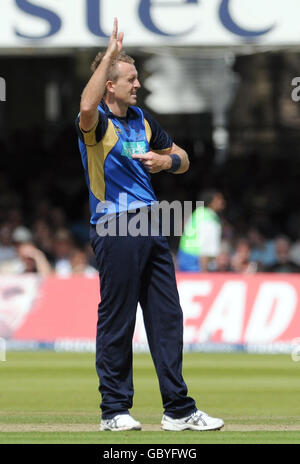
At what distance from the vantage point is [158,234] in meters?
7.06

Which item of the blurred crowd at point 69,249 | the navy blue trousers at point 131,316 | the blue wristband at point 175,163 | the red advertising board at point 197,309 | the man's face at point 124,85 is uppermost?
the man's face at point 124,85

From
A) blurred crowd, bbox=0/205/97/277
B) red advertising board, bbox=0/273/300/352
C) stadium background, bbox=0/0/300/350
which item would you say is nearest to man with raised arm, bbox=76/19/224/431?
A: red advertising board, bbox=0/273/300/352

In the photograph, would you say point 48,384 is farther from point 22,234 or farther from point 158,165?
point 22,234

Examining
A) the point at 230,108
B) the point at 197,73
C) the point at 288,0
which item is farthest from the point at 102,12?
the point at 230,108

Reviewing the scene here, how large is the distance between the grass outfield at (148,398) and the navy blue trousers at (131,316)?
0.88 ft

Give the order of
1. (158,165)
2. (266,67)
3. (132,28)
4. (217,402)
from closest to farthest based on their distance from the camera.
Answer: (158,165) < (217,402) < (132,28) < (266,67)

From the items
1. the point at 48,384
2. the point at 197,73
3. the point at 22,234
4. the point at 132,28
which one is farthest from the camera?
the point at 197,73

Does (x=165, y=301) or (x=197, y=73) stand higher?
(x=197, y=73)

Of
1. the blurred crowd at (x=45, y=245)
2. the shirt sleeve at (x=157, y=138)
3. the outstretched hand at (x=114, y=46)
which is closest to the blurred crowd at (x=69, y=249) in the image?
the blurred crowd at (x=45, y=245)

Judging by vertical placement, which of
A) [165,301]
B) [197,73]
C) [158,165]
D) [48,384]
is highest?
[197,73]

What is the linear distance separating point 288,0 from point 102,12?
2725mm

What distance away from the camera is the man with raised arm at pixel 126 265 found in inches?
273

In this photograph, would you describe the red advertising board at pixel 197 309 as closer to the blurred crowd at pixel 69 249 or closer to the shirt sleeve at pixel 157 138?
the blurred crowd at pixel 69 249

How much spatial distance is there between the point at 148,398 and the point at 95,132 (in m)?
3.49
